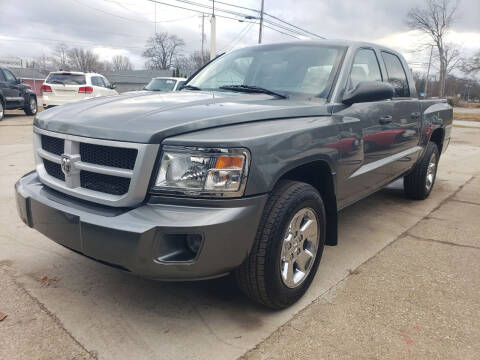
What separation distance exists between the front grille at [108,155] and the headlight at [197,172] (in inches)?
6.8

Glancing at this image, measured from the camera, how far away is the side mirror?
111 inches

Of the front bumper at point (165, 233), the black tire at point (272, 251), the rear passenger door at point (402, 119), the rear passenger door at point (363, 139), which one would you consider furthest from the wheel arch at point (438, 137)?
the front bumper at point (165, 233)

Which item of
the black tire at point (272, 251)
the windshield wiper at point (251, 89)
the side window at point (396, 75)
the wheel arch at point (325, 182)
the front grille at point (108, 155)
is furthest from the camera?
the side window at point (396, 75)

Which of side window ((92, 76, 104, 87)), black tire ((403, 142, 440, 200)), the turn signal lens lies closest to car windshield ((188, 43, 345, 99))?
the turn signal lens

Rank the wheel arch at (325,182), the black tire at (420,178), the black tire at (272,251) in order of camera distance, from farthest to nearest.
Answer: the black tire at (420,178) < the wheel arch at (325,182) < the black tire at (272,251)

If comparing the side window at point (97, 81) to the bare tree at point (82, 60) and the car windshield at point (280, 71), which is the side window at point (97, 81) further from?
the bare tree at point (82, 60)

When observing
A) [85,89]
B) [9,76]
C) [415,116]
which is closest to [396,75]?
[415,116]

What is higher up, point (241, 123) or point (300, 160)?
point (241, 123)

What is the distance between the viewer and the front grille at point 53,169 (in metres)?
2.42

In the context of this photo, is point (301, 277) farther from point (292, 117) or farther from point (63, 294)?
point (63, 294)

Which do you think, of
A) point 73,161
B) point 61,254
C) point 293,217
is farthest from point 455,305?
point 61,254

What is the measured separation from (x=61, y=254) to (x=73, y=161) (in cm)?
132

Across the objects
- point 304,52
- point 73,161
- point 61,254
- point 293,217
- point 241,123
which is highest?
point 304,52

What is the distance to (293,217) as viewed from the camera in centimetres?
233
